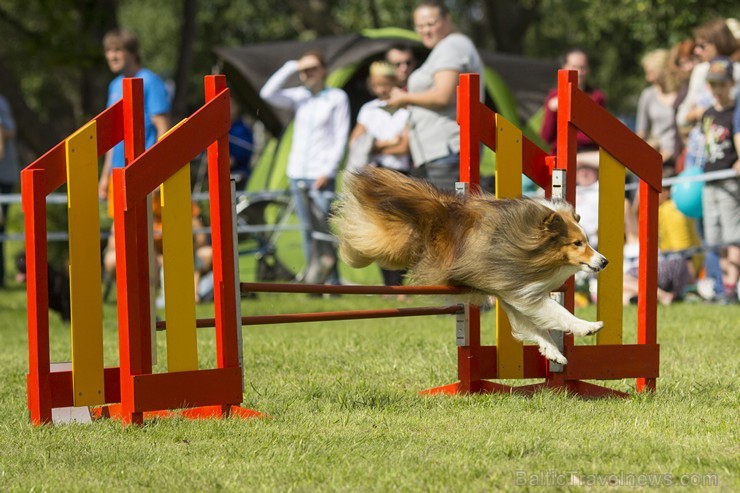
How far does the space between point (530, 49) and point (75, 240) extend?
3282cm

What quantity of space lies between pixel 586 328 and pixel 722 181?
5.14 metres

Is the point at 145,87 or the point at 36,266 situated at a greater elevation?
the point at 145,87

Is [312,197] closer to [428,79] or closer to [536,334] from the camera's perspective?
[428,79]

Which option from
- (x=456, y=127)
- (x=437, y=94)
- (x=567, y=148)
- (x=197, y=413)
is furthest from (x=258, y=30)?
(x=197, y=413)

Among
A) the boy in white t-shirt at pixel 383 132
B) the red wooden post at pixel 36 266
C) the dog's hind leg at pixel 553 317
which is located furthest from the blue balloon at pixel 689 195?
A: the red wooden post at pixel 36 266

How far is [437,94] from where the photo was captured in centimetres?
835

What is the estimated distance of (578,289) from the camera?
10.8 m

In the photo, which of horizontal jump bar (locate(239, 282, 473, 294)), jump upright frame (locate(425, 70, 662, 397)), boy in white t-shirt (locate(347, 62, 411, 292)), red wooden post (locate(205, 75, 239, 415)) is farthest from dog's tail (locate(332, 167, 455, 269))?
boy in white t-shirt (locate(347, 62, 411, 292))

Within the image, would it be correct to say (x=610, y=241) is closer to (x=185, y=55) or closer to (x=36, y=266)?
(x=36, y=266)

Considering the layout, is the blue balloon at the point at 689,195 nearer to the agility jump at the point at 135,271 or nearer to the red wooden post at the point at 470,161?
the red wooden post at the point at 470,161

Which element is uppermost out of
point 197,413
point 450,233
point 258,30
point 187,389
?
point 258,30

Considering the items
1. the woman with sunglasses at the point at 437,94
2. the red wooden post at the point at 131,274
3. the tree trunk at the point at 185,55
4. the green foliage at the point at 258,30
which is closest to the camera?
the red wooden post at the point at 131,274

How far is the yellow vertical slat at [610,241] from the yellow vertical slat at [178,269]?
6.46 ft

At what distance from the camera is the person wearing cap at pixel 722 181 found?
383 inches
